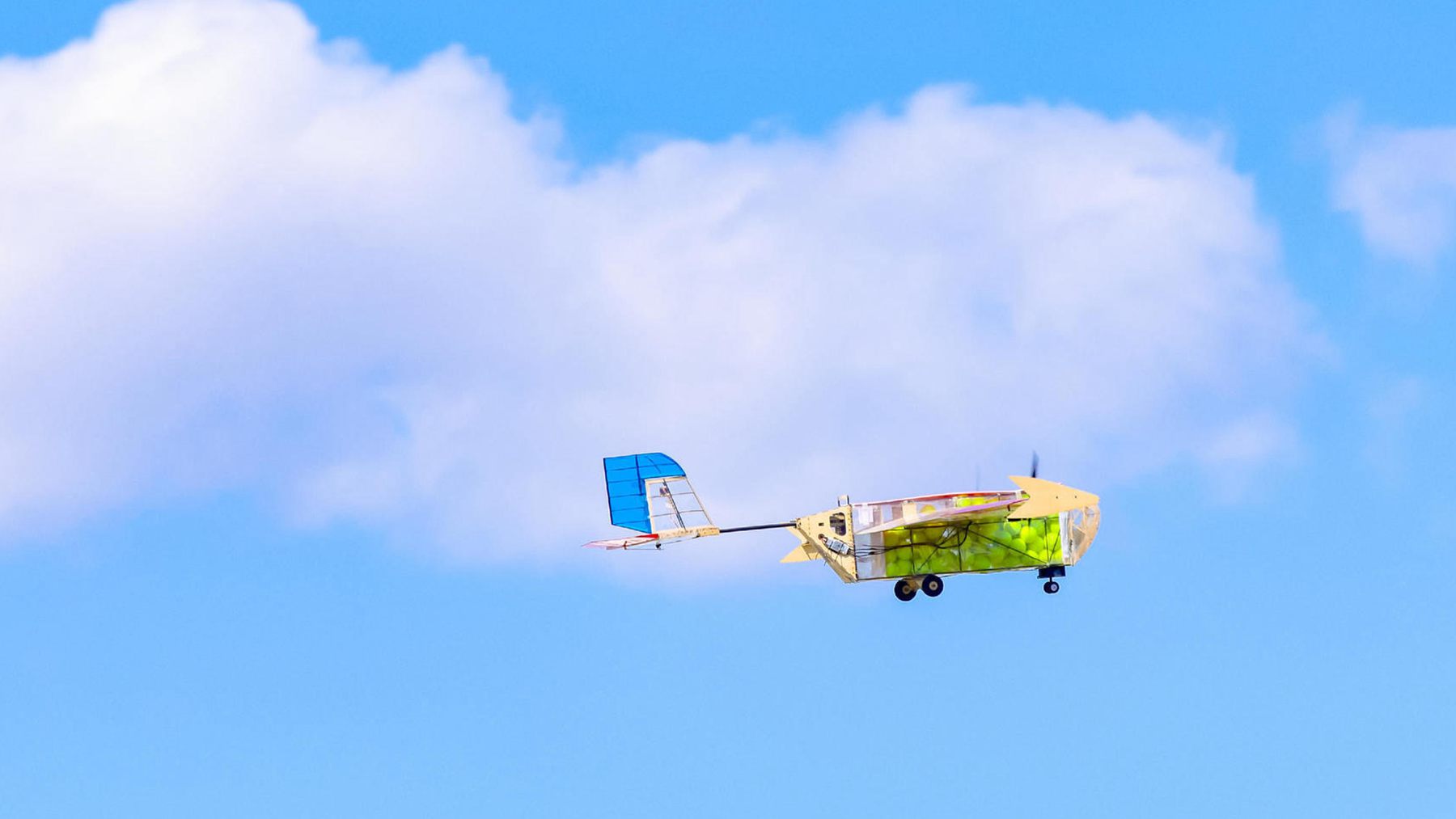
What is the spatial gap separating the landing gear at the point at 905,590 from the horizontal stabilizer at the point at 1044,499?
223 inches

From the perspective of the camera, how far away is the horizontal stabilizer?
4003 inches

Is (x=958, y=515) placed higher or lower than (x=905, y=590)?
higher

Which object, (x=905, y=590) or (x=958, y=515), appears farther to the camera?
(x=905, y=590)

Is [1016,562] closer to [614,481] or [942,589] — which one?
[942,589]

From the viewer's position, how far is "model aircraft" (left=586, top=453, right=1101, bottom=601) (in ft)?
332

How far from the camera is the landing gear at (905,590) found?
103 metres

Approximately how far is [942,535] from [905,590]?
3268 mm

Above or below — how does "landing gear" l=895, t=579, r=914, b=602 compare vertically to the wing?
below

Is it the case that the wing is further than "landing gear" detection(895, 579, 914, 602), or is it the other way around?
"landing gear" detection(895, 579, 914, 602)

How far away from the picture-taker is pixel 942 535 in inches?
4021

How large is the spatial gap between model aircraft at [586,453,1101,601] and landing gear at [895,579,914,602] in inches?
1.5

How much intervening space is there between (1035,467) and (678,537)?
1767 cm

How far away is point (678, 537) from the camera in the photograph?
10362 centimetres

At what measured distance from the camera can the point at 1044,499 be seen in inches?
4016
